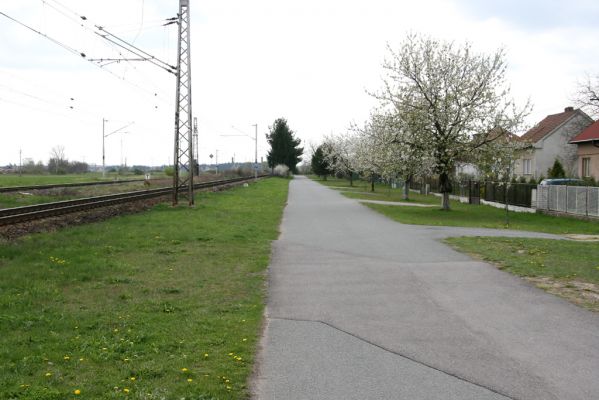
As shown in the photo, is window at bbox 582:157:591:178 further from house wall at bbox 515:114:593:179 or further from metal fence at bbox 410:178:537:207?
house wall at bbox 515:114:593:179

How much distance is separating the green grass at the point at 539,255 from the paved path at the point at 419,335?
0.72 m

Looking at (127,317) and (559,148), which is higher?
(559,148)

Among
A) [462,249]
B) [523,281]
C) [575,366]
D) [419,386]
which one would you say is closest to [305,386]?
[419,386]

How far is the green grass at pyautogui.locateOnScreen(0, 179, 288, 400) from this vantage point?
15.8 feet

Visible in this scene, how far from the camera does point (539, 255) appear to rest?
13.0 m

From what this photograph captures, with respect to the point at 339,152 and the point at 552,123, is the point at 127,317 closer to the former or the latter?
the point at 552,123

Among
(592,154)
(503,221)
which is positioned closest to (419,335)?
(503,221)

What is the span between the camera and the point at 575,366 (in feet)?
17.9

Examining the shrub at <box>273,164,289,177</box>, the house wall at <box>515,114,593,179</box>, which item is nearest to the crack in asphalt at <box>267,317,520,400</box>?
the house wall at <box>515,114,593,179</box>

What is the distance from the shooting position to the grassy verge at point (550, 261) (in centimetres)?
912

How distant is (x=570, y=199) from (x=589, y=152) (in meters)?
16.5

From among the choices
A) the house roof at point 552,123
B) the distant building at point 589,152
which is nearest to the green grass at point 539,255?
the distant building at point 589,152

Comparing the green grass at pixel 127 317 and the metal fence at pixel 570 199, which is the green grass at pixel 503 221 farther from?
the green grass at pixel 127 317

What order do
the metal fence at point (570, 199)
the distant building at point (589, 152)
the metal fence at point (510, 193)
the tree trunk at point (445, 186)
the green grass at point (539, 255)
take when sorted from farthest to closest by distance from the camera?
the distant building at point (589, 152) → the metal fence at point (510, 193) → the tree trunk at point (445, 186) → the metal fence at point (570, 199) → the green grass at point (539, 255)
